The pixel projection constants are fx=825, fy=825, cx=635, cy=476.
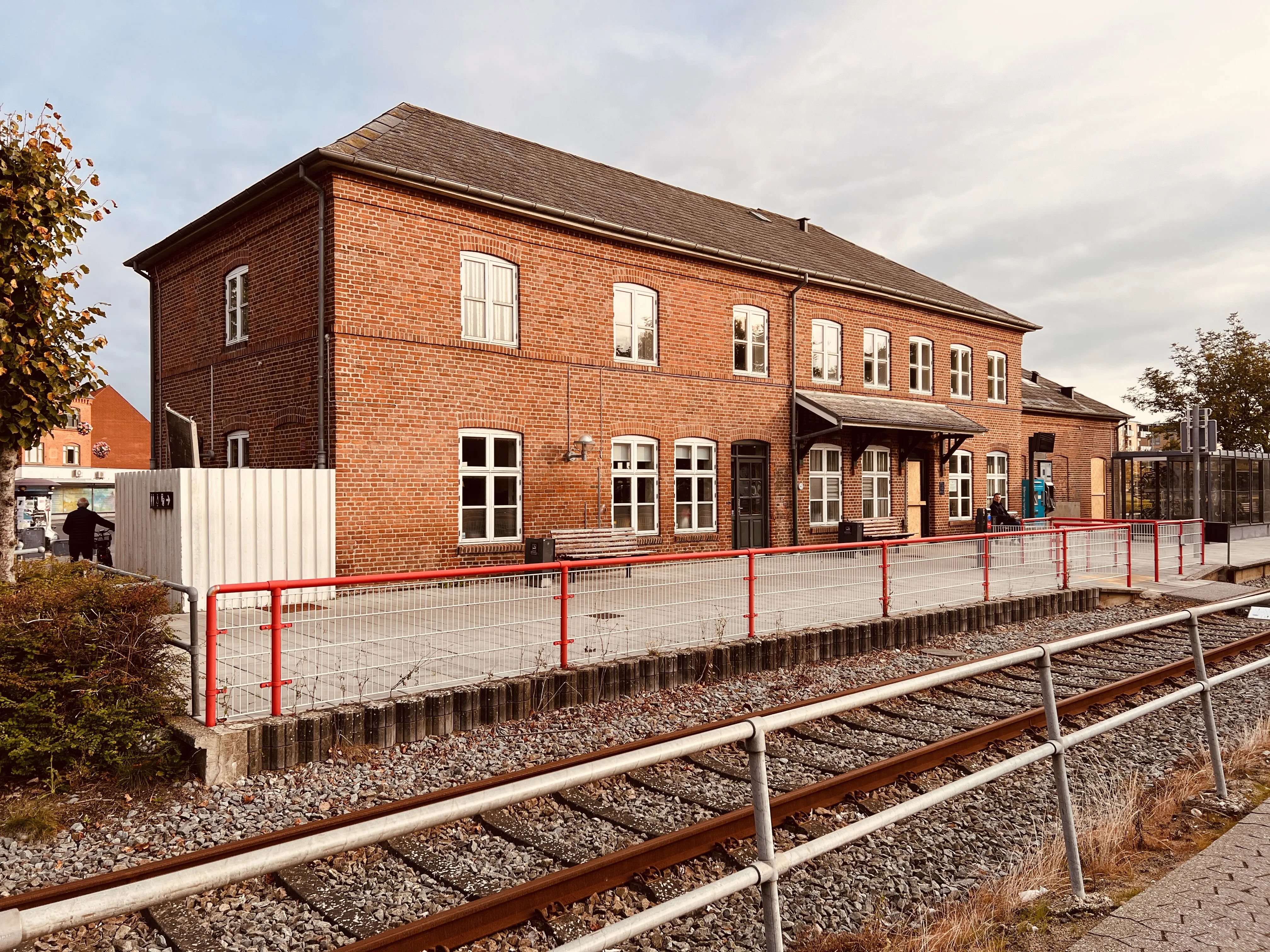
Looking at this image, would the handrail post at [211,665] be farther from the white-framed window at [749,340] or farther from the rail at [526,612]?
the white-framed window at [749,340]

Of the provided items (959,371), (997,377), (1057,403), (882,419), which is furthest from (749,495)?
(1057,403)

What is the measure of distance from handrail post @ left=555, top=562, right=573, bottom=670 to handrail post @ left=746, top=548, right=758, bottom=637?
238cm

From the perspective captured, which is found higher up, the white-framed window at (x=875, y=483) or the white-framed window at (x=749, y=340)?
the white-framed window at (x=749, y=340)

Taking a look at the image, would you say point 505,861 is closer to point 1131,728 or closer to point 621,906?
point 621,906

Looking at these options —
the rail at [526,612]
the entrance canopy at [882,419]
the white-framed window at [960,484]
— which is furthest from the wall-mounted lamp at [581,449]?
the white-framed window at [960,484]

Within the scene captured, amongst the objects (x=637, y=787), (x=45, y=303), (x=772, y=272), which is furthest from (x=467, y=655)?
(x=772, y=272)

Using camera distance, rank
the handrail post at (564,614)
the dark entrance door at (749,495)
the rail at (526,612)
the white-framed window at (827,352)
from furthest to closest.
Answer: the white-framed window at (827,352)
the dark entrance door at (749,495)
the handrail post at (564,614)
the rail at (526,612)

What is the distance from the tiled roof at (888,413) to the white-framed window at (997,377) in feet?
11.4

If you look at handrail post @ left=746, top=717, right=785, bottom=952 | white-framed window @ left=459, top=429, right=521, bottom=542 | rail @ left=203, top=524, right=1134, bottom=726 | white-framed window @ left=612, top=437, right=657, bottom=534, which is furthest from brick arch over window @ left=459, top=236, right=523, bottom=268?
handrail post @ left=746, top=717, right=785, bottom=952

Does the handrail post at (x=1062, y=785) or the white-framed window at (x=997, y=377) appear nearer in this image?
the handrail post at (x=1062, y=785)

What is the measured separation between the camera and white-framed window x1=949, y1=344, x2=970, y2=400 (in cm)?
2564

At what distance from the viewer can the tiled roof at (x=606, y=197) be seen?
593 inches

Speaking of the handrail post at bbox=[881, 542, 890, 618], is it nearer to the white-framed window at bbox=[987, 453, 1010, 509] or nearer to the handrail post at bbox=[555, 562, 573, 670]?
the handrail post at bbox=[555, 562, 573, 670]

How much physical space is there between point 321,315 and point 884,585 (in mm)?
9692
